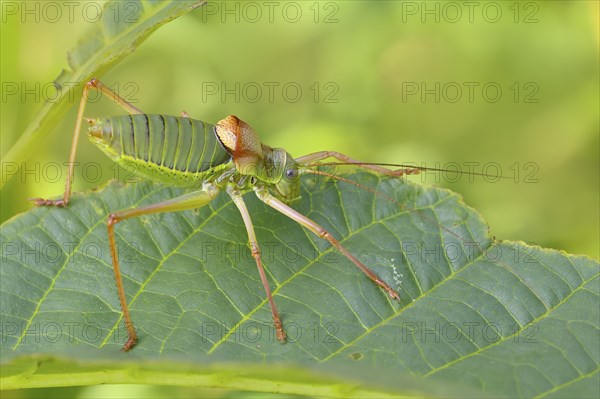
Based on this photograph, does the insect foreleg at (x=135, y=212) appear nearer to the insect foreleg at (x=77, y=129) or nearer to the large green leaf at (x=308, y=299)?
the large green leaf at (x=308, y=299)

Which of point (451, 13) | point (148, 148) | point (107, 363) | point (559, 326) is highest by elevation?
point (451, 13)

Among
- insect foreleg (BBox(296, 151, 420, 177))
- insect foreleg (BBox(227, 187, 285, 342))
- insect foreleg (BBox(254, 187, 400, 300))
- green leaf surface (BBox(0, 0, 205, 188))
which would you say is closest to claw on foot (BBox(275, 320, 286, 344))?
insect foreleg (BBox(227, 187, 285, 342))

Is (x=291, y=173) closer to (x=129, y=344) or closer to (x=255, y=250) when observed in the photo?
(x=255, y=250)

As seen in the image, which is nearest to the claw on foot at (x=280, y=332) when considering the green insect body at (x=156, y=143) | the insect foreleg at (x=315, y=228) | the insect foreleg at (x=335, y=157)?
the insect foreleg at (x=315, y=228)

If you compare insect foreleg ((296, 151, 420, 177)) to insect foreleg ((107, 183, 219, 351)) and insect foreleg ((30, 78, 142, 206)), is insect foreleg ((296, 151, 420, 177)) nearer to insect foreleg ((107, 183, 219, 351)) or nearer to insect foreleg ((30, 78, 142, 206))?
insect foreleg ((107, 183, 219, 351))

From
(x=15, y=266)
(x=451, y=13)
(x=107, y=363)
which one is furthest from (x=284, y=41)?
(x=107, y=363)

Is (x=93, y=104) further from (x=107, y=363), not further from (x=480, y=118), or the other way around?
(x=107, y=363)
